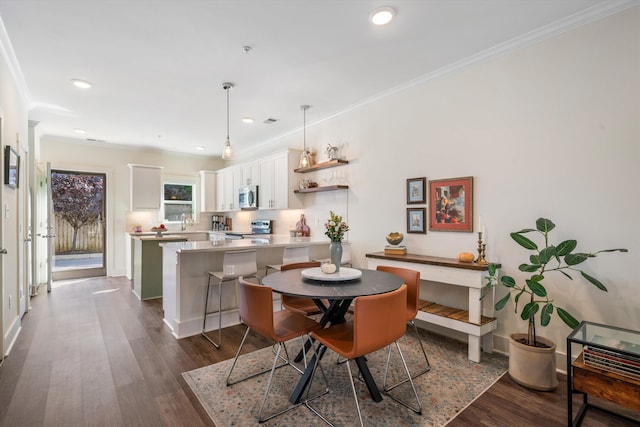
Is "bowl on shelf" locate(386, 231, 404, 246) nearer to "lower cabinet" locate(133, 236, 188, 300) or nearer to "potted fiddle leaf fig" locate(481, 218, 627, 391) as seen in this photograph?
"potted fiddle leaf fig" locate(481, 218, 627, 391)

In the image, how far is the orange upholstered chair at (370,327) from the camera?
70.6 inches

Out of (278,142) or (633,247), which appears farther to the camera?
(278,142)

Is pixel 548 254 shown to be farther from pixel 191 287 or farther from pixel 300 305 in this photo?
pixel 191 287

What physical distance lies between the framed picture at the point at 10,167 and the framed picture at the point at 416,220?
3998mm

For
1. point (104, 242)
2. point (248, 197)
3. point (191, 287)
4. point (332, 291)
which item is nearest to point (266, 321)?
point (332, 291)

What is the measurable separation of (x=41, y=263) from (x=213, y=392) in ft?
17.7

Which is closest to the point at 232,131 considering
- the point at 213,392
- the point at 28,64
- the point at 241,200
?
the point at 241,200

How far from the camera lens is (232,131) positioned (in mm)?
5738

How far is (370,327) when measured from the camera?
1838 mm

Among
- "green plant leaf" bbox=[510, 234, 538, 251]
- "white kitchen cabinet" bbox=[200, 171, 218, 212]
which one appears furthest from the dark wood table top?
"white kitchen cabinet" bbox=[200, 171, 218, 212]

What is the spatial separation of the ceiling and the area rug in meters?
2.80

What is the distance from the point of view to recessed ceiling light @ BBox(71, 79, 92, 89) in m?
3.61

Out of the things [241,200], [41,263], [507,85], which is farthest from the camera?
[241,200]

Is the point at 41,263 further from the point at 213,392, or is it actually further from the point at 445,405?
the point at 445,405
